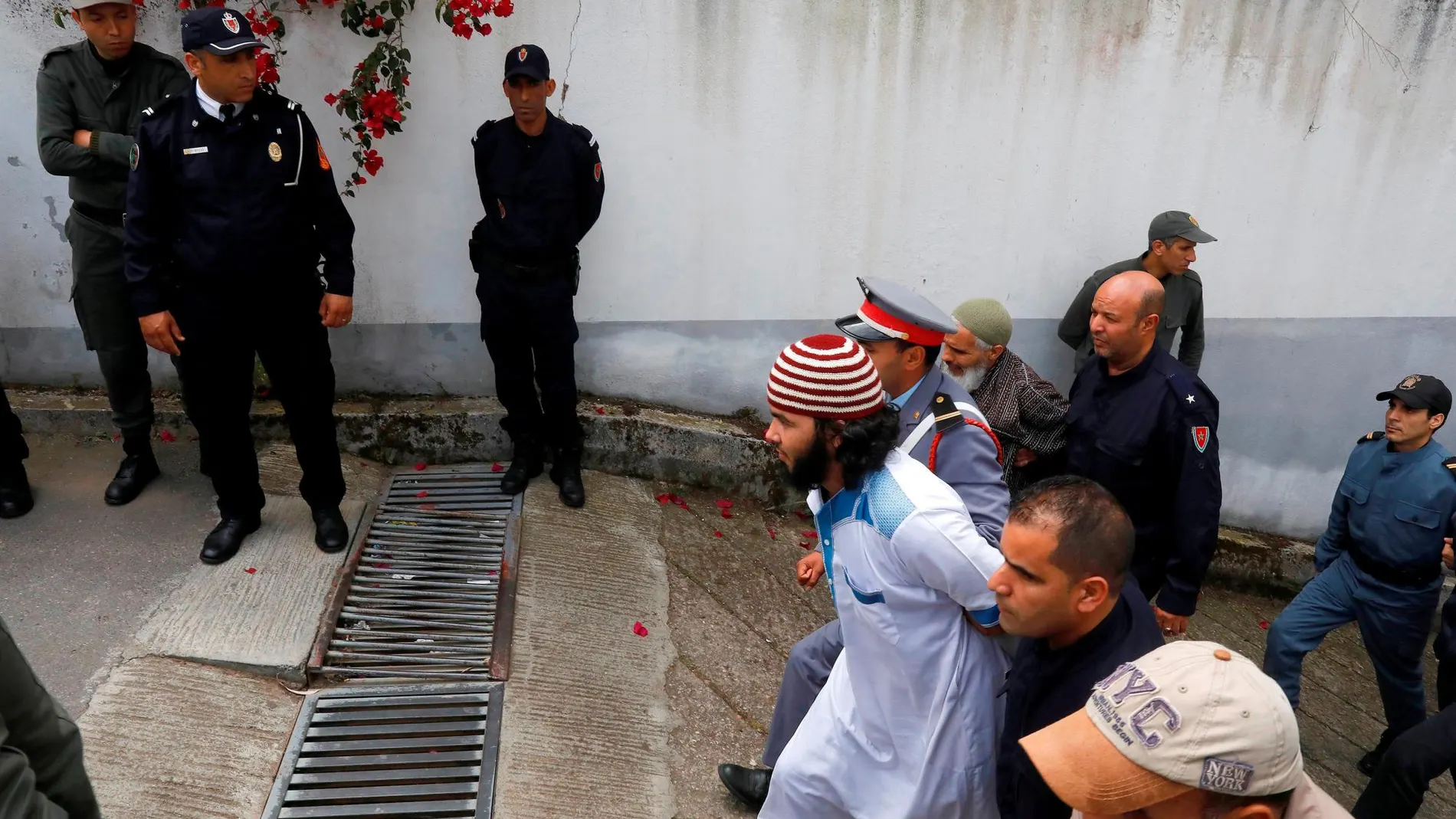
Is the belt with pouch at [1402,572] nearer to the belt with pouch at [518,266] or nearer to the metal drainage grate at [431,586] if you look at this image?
the metal drainage grate at [431,586]

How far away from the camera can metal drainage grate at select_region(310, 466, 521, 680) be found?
3.75 meters

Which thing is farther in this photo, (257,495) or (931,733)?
(257,495)

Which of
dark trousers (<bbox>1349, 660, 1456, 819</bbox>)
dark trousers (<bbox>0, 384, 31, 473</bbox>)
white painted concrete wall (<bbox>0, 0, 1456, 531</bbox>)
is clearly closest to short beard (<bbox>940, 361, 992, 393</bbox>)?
white painted concrete wall (<bbox>0, 0, 1456, 531</bbox>)

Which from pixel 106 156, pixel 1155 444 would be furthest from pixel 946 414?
pixel 106 156

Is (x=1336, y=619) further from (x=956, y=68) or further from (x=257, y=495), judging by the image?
(x=257, y=495)

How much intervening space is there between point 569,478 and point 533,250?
1.14 m

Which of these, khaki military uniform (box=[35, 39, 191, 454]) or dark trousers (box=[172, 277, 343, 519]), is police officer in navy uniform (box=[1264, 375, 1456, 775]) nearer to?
dark trousers (box=[172, 277, 343, 519])

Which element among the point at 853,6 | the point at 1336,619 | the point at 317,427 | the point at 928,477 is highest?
the point at 853,6

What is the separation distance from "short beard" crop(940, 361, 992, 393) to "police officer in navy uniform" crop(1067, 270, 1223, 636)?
487 mm

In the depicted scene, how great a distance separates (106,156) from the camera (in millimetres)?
3996

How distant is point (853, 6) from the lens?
495cm

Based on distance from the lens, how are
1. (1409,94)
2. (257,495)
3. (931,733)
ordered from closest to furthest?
(931,733)
(257,495)
(1409,94)

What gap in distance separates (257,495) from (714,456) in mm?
2264

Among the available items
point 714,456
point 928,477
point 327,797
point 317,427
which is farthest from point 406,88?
point 928,477
